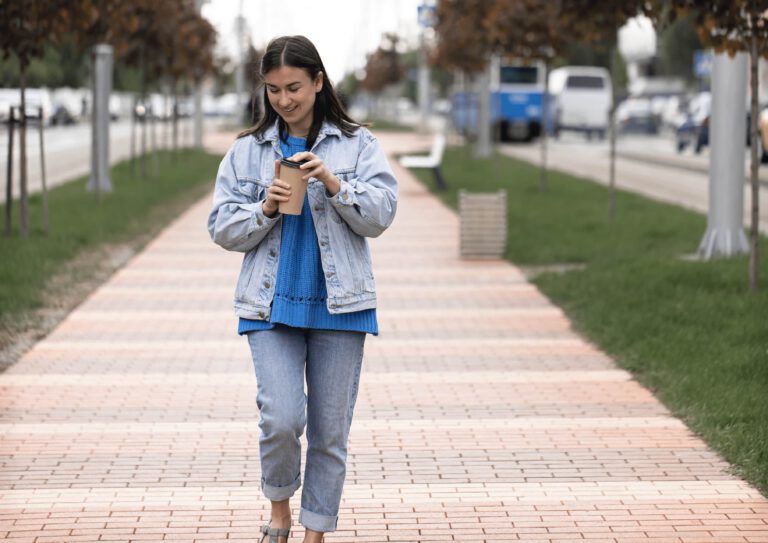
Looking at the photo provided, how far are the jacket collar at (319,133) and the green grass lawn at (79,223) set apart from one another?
5.73 m

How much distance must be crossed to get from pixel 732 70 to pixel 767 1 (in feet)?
10.2

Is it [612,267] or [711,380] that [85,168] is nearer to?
[612,267]

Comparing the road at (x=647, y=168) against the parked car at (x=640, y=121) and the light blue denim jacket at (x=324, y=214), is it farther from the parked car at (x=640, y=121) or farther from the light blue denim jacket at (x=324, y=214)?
the light blue denim jacket at (x=324, y=214)

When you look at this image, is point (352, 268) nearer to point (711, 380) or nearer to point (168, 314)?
point (711, 380)

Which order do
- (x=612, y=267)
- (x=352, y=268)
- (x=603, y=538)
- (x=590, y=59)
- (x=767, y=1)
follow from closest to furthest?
(x=352, y=268) < (x=603, y=538) < (x=767, y=1) < (x=612, y=267) < (x=590, y=59)

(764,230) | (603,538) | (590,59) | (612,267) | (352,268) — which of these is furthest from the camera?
(590,59)

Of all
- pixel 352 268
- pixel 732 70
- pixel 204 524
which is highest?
pixel 732 70

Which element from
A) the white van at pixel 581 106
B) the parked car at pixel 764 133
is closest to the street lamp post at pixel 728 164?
the parked car at pixel 764 133

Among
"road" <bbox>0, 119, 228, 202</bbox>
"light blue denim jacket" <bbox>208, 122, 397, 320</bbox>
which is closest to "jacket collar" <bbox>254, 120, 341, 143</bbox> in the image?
"light blue denim jacket" <bbox>208, 122, 397, 320</bbox>

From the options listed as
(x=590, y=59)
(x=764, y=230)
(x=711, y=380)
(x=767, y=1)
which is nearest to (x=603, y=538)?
(x=711, y=380)

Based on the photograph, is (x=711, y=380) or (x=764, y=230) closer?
(x=711, y=380)

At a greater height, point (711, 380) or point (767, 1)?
point (767, 1)

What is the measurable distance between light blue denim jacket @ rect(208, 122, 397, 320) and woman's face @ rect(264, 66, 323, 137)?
0.37ft

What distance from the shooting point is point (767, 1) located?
10031mm
